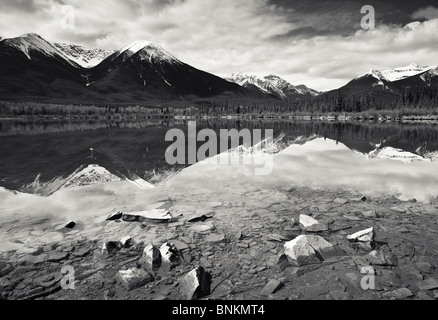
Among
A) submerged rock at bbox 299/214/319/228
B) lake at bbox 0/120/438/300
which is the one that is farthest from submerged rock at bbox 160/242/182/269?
submerged rock at bbox 299/214/319/228

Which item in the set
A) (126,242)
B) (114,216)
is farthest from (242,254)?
(114,216)

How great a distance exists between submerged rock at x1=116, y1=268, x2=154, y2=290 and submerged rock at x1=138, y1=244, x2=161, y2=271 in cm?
35

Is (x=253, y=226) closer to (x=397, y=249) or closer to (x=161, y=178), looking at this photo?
(x=397, y=249)

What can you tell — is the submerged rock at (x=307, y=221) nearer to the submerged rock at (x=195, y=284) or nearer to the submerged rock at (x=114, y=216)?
the submerged rock at (x=195, y=284)

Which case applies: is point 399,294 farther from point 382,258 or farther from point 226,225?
point 226,225

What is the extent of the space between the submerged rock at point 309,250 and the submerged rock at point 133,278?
121 inches

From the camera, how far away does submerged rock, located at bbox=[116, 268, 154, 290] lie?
575 cm

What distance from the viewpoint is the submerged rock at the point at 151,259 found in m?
6.41

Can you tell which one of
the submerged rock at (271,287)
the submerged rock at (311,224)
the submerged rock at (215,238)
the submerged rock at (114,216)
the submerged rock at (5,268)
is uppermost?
the submerged rock at (311,224)

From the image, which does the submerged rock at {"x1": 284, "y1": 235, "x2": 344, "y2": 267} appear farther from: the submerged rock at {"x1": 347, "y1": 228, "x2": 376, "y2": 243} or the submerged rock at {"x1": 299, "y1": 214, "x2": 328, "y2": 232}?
the submerged rock at {"x1": 299, "y1": 214, "x2": 328, "y2": 232}

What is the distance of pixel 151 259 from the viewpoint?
648 cm

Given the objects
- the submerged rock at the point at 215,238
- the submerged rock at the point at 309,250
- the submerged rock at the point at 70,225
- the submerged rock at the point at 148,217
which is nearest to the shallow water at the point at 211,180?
the submerged rock at the point at 70,225

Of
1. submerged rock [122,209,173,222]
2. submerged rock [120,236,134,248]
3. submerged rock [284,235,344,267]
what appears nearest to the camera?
submerged rock [284,235,344,267]

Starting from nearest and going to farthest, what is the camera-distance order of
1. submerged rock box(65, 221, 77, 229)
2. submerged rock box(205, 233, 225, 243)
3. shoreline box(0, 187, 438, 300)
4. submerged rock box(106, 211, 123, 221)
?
1. shoreline box(0, 187, 438, 300)
2. submerged rock box(205, 233, 225, 243)
3. submerged rock box(65, 221, 77, 229)
4. submerged rock box(106, 211, 123, 221)
